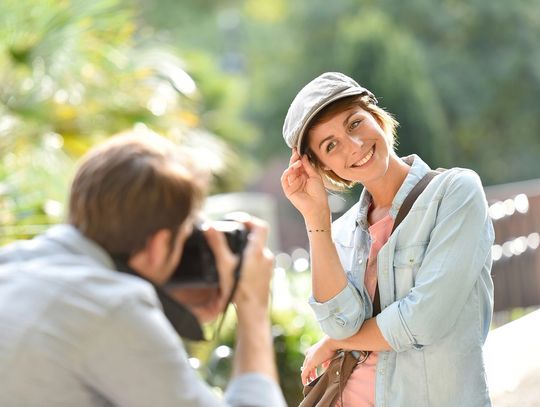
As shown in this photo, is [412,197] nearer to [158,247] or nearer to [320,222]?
[320,222]

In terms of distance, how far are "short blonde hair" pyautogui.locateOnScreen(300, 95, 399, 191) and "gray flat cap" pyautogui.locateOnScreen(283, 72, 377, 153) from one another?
0.07 ft

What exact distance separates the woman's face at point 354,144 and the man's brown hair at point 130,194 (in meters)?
0.82

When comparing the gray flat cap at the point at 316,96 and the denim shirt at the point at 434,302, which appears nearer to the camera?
the denim shirt at the point at 434,302

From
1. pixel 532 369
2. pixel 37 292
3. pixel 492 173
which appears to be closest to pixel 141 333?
pixel 37 292

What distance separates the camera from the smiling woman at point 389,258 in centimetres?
262

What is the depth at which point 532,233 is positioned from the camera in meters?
8.59

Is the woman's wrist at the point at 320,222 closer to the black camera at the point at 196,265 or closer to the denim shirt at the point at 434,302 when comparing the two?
the denim shirt at the point at 434,302

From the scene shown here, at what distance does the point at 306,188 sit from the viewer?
2807 millimetres

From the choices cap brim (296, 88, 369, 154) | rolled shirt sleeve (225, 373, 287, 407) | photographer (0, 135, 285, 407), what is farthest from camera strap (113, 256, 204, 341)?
cap brim (296, 88, 369, 154)

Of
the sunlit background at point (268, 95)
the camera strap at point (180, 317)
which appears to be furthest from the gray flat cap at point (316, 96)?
the camera strap at point (180, 317)

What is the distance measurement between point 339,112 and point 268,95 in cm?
3165

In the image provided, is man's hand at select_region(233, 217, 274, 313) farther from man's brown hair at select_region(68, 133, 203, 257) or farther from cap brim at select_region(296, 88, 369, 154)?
cap brim at select_region(296, 88, 369, 154)

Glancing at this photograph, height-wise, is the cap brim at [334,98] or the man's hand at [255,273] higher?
the cap brim at [334,98]

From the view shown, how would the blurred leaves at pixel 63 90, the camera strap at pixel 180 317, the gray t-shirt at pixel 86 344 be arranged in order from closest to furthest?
the gray t-shirt at pixel 86 344, the camera strap at pixel 180 317, the blurred leaves at pixel 63 90
